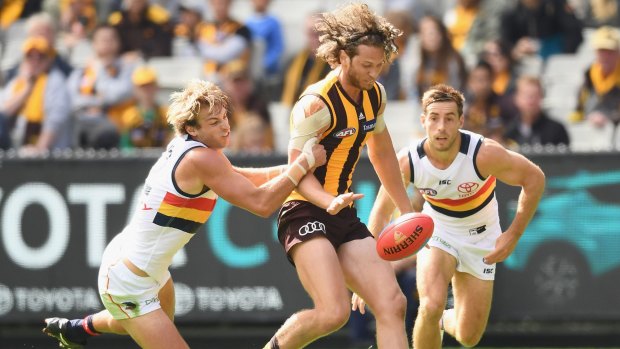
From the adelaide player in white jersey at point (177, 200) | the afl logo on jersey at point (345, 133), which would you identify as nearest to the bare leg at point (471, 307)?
the afl logo on jersey at point (345, 133)

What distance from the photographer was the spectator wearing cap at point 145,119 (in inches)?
501

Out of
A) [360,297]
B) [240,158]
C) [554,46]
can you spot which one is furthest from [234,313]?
[554,46]

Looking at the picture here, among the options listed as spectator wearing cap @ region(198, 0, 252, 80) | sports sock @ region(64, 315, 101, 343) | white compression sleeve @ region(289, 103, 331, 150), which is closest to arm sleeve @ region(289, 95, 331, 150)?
white compression sleeve @ region(289, 103, 331, 150)

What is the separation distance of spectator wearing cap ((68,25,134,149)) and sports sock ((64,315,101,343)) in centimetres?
466

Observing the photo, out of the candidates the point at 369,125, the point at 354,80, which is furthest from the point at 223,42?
the point at 354,80

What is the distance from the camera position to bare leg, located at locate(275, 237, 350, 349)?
23.8ft

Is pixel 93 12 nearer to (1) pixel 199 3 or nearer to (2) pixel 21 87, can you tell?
(1) pixel 199 3

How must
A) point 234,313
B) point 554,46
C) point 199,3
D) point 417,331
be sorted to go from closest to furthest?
point 417,331 < point 234,313 < point 554,46 < point 199,3

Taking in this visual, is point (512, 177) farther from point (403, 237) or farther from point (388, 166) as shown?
point (403, 237)

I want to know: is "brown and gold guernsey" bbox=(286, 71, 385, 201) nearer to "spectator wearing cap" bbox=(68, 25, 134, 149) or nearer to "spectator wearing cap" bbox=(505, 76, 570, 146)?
"spectator wearing cap" bbox=(505, 76, 570, 146)

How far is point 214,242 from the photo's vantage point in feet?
37.3

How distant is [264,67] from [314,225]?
6964 mm

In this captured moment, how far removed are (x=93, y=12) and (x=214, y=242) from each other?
5.32 m

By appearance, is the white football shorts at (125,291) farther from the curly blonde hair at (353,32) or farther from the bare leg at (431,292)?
the bare leg at (431,292)
